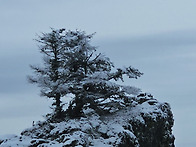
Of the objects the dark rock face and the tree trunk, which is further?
the tree trunk

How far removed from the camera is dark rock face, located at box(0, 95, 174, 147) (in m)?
22.0

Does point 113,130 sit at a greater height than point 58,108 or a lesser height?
lesser

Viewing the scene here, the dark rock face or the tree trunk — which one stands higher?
the tree trunk

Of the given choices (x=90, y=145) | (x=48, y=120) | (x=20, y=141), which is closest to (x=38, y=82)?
(x=48, y=120)

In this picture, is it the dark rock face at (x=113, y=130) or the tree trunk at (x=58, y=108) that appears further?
the tree trunk at (x=58, y=108)

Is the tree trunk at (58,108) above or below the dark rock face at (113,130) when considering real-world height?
above

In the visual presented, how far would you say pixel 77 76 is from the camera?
27.0m

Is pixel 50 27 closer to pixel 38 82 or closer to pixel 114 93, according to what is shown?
pixel 38 82

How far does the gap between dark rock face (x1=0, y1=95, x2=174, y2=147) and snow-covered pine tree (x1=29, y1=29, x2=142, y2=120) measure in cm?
114

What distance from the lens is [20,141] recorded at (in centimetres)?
2305

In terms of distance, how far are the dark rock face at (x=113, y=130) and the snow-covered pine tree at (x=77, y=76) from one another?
1.14 meters

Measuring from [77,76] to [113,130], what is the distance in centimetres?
572

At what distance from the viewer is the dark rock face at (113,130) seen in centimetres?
2197

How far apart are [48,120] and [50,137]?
4217mm
